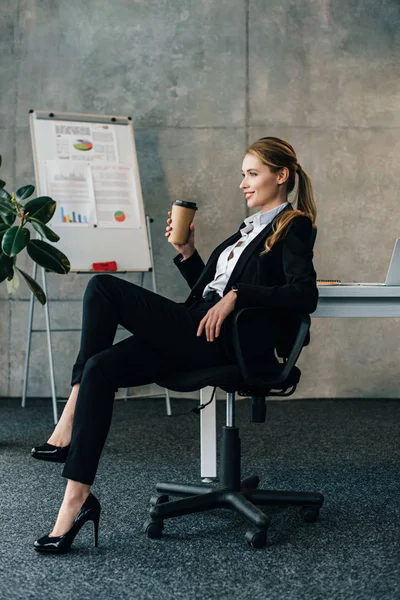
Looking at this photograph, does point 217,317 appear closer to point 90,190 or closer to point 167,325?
point 167,325

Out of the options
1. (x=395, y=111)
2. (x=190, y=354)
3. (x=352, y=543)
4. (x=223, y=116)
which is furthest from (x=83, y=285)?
(x=352, y=543)

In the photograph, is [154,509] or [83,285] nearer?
[154,509]

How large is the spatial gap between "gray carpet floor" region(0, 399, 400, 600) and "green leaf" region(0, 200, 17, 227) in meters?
1.10

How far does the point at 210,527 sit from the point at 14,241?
1802 millimetres

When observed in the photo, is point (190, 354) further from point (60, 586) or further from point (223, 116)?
point (223, 116)

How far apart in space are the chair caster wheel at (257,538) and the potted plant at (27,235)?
1961mm

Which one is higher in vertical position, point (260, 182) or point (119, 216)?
point (260, 182)

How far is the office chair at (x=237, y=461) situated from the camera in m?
2.27

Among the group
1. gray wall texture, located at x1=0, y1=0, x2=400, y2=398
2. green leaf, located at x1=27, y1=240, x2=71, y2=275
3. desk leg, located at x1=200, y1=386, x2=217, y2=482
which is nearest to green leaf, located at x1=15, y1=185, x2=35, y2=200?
green leaf, located at x1=27, y1=240, x2=71, y2=275

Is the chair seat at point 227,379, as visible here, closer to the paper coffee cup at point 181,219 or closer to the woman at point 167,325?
the woman at point 167,325

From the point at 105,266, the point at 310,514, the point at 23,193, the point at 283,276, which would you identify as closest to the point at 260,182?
the point at 283,276

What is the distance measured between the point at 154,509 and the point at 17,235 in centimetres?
177

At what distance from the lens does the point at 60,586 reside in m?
1.88

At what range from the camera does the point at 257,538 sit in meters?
2.18
